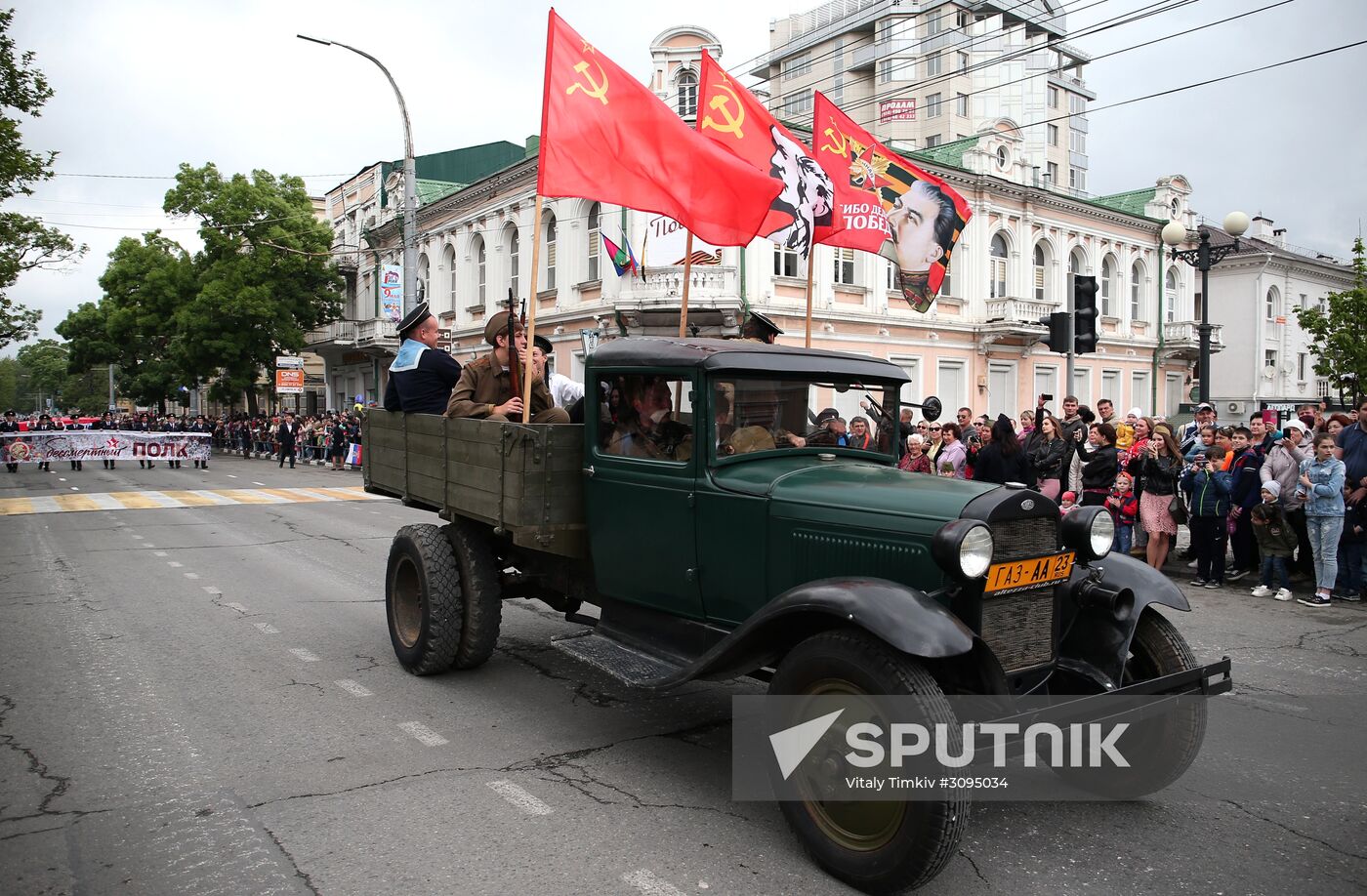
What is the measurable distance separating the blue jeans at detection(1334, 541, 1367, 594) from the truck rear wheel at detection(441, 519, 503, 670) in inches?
313

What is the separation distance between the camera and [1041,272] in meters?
29.3

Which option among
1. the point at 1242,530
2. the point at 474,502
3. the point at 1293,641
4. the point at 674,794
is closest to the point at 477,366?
the point at 474,502

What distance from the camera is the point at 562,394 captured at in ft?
24.6

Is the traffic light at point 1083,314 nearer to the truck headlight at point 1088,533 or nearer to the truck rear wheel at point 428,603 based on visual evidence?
the truck headlight at point 1088,533

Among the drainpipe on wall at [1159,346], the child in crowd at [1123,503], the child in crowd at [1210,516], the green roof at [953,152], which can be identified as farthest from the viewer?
the drainpipe on wall at [1159,346]

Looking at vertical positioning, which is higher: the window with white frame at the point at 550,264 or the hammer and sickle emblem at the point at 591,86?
the window with white frame at the point at 550,264

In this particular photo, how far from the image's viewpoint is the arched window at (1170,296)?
33969mm

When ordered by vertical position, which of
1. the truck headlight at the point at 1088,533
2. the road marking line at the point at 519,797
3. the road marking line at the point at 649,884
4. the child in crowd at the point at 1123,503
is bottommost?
the road marking line at the point at 649,884

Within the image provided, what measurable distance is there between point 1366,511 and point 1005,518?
7066 mm

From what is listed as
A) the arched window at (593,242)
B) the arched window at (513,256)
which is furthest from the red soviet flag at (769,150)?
the arched window at (513,256)

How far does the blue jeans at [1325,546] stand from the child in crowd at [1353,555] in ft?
0.41

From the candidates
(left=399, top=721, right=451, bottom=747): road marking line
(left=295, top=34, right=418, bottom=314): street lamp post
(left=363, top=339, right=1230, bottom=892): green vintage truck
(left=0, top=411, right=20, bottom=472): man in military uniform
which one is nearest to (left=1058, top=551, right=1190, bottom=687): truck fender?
(left=363, top=339, right=1230, bottom=892): green vintage truck

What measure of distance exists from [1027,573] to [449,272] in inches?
1221

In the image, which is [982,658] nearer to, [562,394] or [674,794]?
[674,794]
